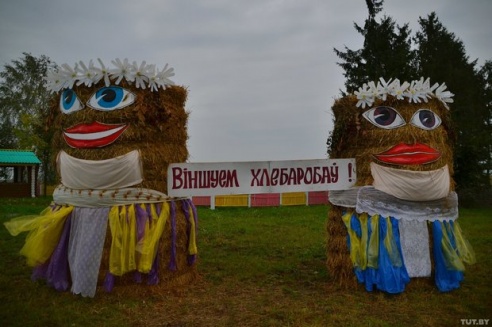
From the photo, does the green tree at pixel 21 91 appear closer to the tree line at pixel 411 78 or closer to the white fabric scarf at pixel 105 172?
the tree line at pixel 411 78

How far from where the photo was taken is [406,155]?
5.33 meters

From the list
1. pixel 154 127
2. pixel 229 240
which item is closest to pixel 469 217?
pixel 229 240

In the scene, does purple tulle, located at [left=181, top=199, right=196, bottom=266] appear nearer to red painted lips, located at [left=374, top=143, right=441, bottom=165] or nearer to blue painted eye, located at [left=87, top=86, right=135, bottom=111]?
blue painted eye, located at [left=87, top=86, right=135, bottom=111]

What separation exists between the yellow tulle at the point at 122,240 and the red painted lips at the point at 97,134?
0.84m

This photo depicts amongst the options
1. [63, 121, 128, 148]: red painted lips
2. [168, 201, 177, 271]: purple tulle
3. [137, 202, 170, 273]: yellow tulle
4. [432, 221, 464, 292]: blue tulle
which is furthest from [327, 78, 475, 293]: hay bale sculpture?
[63, 121, 128, 148]: red painted lips

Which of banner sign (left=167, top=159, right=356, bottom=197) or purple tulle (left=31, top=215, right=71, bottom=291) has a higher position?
banner sign (left=167, top=159, right=356, bottom=197)

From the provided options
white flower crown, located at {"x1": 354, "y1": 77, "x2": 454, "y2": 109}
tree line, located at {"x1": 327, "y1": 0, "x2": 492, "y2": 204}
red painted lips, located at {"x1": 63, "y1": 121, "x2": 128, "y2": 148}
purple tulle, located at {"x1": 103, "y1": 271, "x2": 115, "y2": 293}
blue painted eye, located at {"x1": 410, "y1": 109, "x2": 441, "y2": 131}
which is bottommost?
purple tulle, located at {"x1": 103, "y1": 271, "x2": 115, "y2": 293}

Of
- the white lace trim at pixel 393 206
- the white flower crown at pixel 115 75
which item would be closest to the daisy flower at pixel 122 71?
the white flower crown at pixel 115 75

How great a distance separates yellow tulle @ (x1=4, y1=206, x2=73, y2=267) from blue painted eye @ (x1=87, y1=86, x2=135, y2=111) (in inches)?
53.9

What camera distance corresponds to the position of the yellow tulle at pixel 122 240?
16.0 ft

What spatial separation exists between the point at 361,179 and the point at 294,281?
1.82 meters

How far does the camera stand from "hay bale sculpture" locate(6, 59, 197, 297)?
4.96 metres

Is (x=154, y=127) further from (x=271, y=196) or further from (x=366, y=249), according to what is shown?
(x=271, y=196)

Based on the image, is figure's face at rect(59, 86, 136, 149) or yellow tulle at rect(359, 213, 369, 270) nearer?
figure's face at rect(59, 86, 136, 149)
